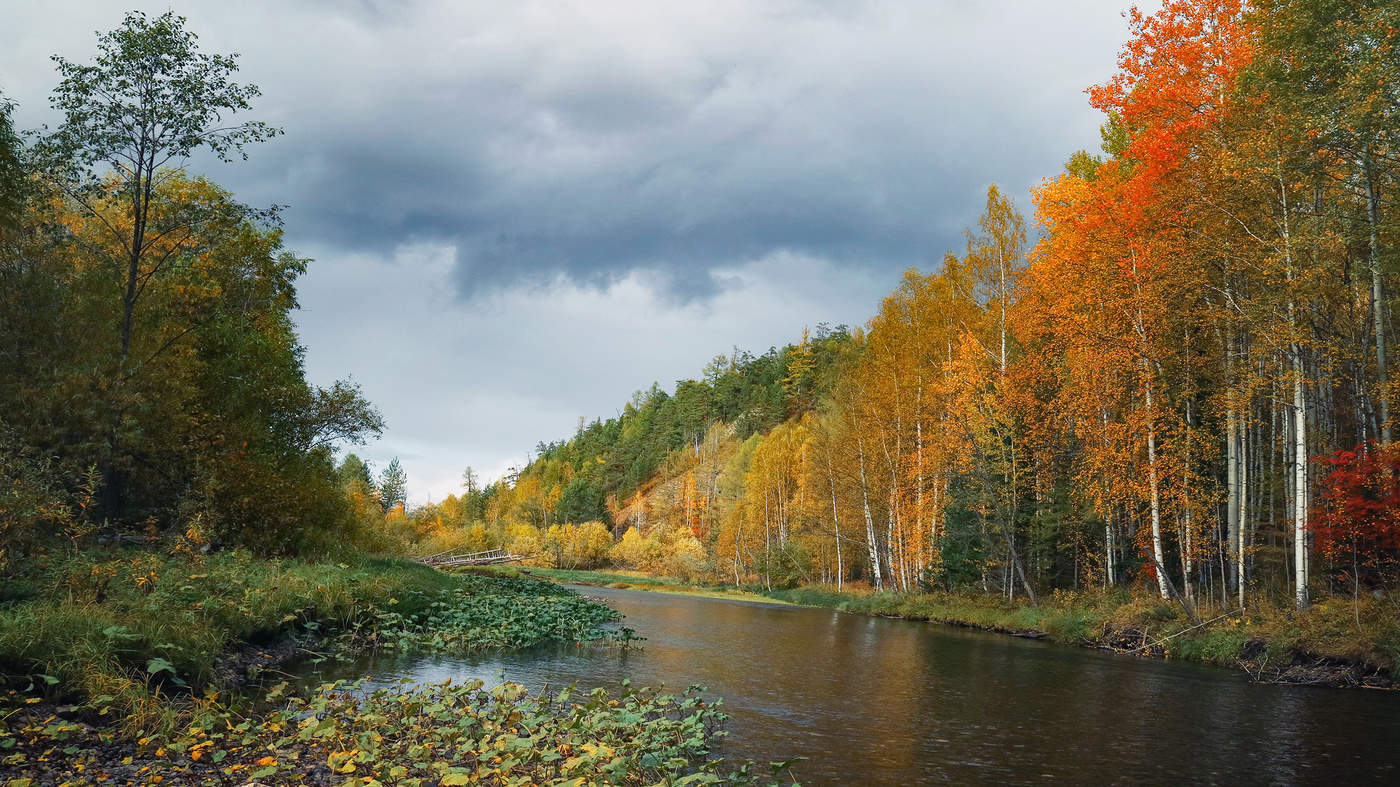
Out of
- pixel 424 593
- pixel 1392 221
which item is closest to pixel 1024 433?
pixel 1392 221

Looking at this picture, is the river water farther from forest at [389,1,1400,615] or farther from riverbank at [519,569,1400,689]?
forest at [389,1,1400,615]

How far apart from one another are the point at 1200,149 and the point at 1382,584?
10.6 meters

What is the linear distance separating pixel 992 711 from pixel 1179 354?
1485 cm

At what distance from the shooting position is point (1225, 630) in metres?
17.8

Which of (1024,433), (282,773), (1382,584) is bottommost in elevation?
(282,773)

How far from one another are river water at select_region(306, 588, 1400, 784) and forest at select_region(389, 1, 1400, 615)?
4.79m

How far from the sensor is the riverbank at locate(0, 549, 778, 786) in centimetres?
642

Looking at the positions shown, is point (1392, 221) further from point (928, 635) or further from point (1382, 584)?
point (928, 635)

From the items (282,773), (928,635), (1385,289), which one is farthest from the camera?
(928,635)

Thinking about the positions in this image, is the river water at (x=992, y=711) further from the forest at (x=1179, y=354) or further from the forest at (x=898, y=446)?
the forest at (x=1179, y=354)

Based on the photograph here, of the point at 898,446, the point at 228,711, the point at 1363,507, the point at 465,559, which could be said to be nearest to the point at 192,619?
the point at 228,711

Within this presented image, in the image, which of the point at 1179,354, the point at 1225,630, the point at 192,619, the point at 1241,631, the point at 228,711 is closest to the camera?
the point at 228,711

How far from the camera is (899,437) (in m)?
33.7

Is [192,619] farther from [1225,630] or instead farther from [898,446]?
[898,446]
